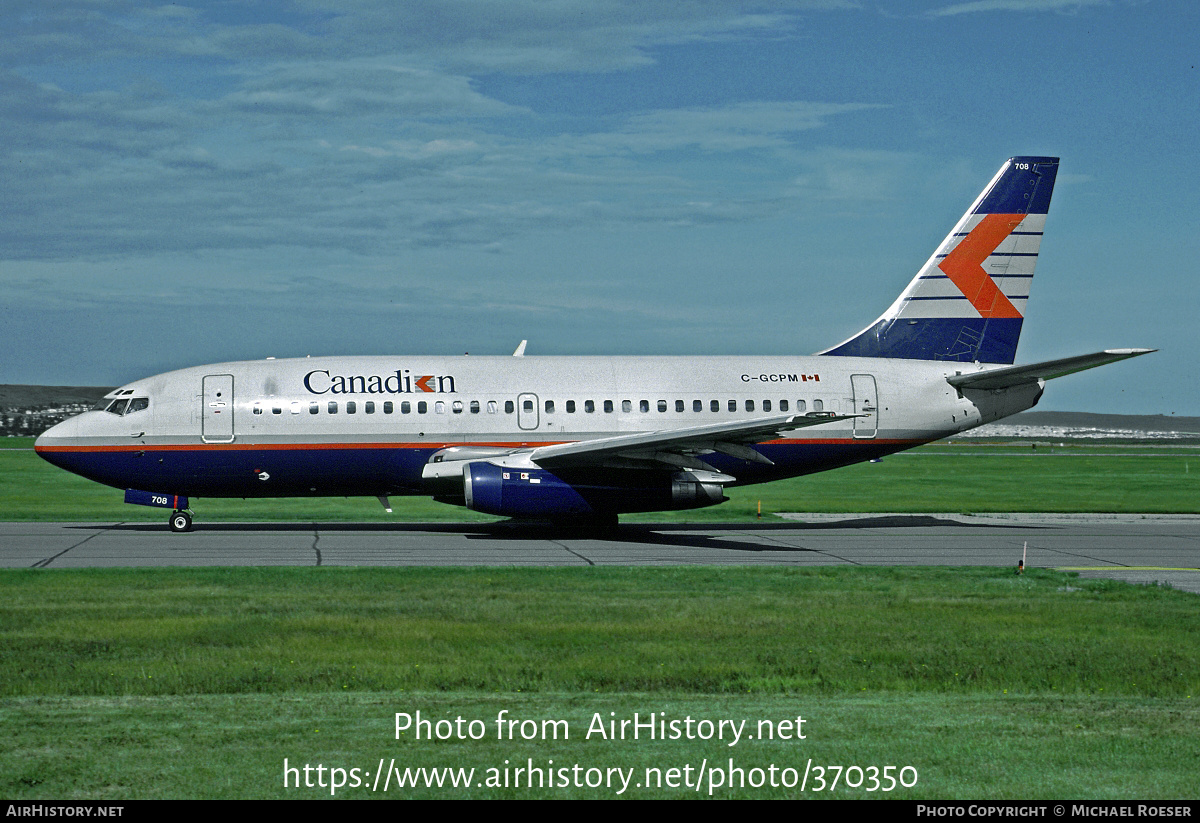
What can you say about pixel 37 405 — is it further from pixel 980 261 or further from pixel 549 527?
pixel 980 261

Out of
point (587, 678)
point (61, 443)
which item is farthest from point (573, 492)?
point (587, 678)

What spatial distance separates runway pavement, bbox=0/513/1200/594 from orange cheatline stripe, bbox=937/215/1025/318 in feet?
19.8

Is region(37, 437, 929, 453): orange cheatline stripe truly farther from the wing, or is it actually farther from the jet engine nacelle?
the jet engine nacelle

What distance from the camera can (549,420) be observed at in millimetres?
28969

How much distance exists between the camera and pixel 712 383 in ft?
98.3

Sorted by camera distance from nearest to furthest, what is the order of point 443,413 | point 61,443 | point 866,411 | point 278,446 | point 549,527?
point 61,443, point 278,446, point 443,413, point 866,411, point 549,527

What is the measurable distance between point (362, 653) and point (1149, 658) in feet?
28.4

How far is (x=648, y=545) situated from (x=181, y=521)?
1132 centimetres

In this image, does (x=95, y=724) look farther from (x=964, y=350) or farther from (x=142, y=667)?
(x=964, y=350)

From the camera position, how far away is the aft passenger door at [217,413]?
28.0 metres

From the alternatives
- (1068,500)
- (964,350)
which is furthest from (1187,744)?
(1068,500)

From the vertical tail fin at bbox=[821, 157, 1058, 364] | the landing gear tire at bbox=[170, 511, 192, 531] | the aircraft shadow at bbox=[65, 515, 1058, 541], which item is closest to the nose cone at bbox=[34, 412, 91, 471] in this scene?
the aircraft shadow at bbox=[65, 515, 1058, 541]

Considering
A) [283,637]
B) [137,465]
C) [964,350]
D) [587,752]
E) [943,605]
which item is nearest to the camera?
[587,752]

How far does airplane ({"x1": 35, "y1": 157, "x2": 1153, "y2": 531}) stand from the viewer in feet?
89.6
